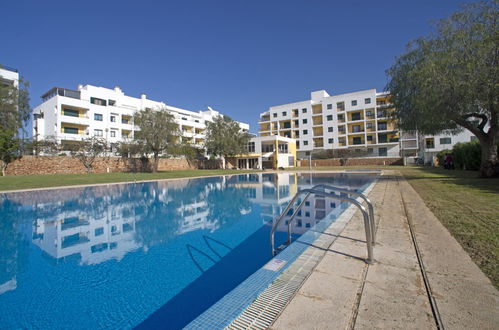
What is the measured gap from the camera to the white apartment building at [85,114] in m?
30.7

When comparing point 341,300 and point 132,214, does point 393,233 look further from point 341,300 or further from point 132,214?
point 132,214

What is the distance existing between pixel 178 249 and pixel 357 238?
3.58 m

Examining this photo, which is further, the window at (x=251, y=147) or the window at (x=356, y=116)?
the window at (x=356, y=116)

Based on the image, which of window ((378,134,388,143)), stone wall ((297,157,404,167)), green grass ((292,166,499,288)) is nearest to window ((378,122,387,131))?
window ((378,134,388,143))

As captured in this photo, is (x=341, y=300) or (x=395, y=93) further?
(x=395, y=93)

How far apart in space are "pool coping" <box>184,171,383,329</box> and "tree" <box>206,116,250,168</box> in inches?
1354

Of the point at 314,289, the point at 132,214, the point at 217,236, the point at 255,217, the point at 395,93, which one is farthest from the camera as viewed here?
the point at 395,93

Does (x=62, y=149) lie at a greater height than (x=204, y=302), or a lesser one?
greater

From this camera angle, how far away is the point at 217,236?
6055 mm

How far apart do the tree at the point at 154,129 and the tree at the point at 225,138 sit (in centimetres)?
1021

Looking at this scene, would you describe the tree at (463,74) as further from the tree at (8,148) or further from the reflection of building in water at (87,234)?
the tree at (8,148)

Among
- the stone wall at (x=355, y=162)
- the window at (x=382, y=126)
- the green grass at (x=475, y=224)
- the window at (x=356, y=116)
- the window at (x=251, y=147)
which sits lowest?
the green grass at (x=475, y=224)

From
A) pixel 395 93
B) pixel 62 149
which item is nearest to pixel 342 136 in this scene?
pixel 395 93

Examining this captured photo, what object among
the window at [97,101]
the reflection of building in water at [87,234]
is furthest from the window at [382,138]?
the window at [97,101]
